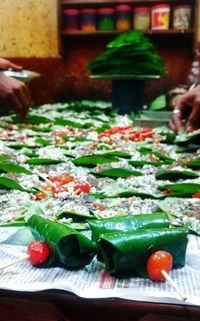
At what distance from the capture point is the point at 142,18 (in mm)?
3766

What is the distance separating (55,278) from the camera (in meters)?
0.76

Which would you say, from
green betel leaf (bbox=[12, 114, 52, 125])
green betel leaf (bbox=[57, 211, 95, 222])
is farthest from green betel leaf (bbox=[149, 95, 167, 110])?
green betel leaf (bbox=[57, 211, 95, 222])

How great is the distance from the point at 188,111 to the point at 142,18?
66.2 inches

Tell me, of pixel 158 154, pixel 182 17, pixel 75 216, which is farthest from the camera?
pixel 182 17

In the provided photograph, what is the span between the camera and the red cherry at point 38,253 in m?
0.79

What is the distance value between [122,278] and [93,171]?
86 centimetres

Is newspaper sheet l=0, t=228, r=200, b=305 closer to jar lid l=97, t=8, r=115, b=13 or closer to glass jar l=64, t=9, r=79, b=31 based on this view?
jar lid l=97, t=8, r=115, b=13

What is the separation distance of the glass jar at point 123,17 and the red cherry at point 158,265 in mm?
3279

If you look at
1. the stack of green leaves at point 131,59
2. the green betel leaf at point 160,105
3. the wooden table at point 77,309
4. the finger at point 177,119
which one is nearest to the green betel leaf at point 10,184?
the wooden table at point 77,309

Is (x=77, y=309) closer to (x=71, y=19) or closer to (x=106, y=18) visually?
(x=106, y=18)

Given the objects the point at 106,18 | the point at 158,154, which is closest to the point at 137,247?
the point at 158,154

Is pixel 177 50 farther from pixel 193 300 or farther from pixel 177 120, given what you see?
pixel 193 300

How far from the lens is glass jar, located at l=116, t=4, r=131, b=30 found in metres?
3.77

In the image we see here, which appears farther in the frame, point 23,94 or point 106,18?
point 106,18
